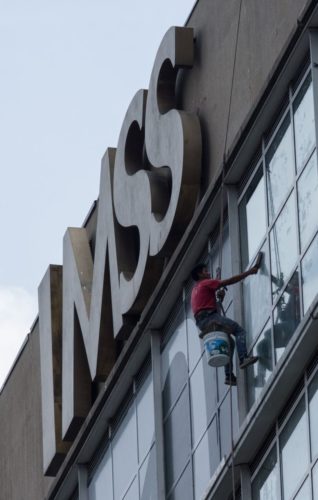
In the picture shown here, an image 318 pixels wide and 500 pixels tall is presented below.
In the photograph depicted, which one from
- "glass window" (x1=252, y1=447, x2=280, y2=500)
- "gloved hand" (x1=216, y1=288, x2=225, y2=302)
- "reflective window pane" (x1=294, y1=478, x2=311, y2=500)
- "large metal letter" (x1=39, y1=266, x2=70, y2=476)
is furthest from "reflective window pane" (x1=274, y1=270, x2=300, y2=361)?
"large metal letter" (x1=39, y1=266, x2=70, y2=476)

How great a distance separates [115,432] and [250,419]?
7.74 meters

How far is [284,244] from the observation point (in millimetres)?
A: 28391

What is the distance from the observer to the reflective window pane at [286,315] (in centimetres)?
2780

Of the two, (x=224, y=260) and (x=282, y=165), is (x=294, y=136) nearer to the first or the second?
(x=282, y=165)

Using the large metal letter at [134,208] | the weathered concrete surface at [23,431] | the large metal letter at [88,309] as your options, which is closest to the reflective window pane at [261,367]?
the large metal letter at [134,208]

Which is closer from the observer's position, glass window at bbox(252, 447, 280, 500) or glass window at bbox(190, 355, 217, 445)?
glass window at bbox(252, 447, 280, 500)

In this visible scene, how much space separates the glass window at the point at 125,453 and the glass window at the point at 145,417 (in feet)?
1.08

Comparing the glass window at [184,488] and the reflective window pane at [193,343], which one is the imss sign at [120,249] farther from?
the glass window at [184,488]

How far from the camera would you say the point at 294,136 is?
28422mm

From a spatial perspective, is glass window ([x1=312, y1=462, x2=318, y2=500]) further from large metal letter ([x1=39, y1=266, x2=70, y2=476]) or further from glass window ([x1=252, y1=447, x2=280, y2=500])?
large metal letter ([x1=39, y1=266, x2=70, y2=476])

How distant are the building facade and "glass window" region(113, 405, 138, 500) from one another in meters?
0.04

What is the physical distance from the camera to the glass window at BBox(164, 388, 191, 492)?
3158cm

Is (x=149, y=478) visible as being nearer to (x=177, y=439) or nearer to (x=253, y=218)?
(x=177, y=439)

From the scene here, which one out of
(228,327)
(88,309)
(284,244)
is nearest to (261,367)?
(228,327)
